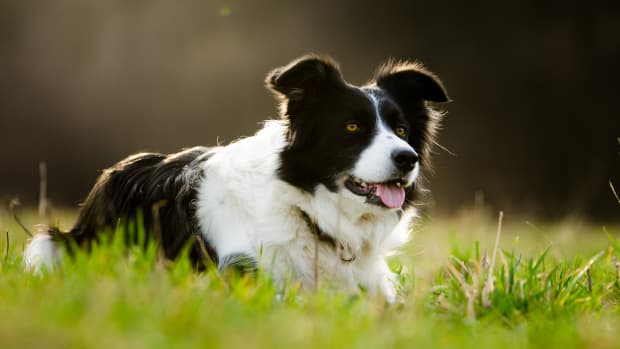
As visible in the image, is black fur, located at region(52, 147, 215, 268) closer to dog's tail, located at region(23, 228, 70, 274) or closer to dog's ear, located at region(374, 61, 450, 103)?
dog's tail, located at region(23, 228, 70, 274)

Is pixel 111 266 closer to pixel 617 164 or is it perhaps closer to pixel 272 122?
pixel 272 122

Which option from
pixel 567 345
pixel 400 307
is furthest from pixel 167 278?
pixel 567 345

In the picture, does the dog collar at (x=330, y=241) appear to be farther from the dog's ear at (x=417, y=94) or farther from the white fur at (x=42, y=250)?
the white fur at (x=42, y=250)

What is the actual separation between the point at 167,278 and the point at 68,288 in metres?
0.41

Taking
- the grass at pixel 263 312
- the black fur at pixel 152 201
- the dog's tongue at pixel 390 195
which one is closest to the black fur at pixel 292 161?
the black fur at pixel 152 201

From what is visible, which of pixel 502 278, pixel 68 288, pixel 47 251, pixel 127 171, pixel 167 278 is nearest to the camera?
pixel 68 288

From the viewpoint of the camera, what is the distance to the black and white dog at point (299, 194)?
13.3 ft

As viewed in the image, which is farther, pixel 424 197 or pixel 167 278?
pixel 424 197

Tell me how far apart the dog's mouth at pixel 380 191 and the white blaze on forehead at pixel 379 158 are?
0.08 metres

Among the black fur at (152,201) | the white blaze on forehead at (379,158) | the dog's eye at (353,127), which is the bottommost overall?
the black fur at (152,201)

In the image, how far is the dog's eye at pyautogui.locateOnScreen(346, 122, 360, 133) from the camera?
415cm

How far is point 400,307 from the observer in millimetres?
3316

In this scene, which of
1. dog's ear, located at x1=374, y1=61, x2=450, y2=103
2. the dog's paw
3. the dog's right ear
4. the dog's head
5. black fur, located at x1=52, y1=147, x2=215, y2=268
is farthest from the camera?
dog's ear, located at x1=374, y1=61, x2=450, y2=103

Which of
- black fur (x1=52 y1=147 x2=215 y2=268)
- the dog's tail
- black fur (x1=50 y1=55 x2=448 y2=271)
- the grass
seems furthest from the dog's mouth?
the dog's tail
